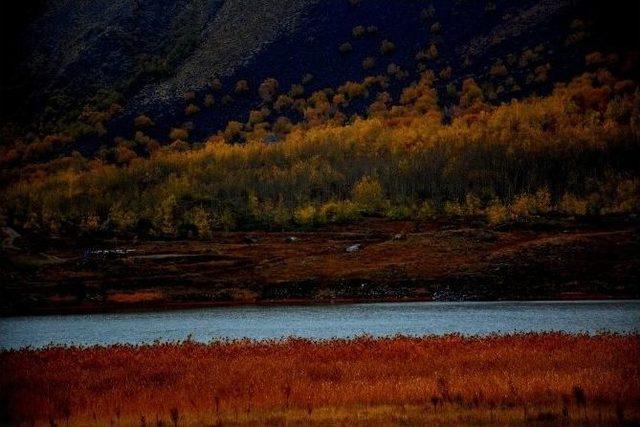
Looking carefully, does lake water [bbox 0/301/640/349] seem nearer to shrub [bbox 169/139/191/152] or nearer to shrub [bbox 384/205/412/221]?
shrub [bbox 384/205/412/221]

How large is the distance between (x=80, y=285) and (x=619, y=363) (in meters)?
77.0

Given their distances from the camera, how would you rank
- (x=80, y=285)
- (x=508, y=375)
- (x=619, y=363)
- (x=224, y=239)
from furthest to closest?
(x=224, y=239)
(x=80, y=285)
(x=619, y=363)
(x=508, y=375)

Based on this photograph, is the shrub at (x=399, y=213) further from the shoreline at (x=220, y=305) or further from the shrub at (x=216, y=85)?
the shrub at (x=216, y=85)

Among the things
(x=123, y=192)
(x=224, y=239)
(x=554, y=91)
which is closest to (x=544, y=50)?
(x=554, y=91)

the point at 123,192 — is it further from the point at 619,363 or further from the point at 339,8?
the point at 619,363

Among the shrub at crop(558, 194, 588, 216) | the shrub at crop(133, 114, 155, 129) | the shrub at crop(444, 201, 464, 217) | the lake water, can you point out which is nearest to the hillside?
the shrub at crop(444, 201, 464, 217)

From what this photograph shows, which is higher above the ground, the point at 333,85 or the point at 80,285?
the point at 333,85

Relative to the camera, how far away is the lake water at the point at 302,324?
3878 cm

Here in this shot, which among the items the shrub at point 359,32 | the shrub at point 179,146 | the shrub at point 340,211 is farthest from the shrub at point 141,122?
the shrub at point 340,211

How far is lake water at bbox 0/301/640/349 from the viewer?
127 feet

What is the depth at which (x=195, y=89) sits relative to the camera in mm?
170500

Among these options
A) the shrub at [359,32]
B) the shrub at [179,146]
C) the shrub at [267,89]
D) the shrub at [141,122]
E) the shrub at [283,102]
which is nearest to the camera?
the shrub at [179,146]

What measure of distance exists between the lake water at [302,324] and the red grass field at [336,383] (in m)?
10.4

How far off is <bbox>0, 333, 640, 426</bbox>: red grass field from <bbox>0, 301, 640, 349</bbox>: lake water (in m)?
10.4
